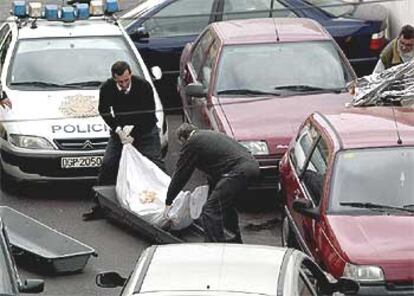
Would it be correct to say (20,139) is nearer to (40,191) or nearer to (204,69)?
(40,191)

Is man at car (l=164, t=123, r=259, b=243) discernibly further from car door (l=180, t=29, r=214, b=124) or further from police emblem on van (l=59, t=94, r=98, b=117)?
car door (l=180, t=29, r=214, b=124)

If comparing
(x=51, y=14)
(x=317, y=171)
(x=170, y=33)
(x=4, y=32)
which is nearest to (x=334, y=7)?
(x=170, y=33)

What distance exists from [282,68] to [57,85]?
8.28ft

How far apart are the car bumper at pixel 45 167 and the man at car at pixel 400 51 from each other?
356 centimetres

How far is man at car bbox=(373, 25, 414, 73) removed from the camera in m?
14.6

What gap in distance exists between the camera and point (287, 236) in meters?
11.3

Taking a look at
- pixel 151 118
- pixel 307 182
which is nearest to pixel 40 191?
pixel 151 118

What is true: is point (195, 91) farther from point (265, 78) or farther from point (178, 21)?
point (178, 21)

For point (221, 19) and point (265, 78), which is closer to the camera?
point (265, 78)

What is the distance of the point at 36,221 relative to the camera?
12.2 meters

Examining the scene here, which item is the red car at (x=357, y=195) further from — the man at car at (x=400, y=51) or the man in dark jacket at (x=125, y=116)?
the man at car at (x=400, y=51)

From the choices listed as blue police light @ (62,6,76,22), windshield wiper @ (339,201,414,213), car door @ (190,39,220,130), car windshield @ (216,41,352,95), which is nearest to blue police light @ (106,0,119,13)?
blue police light @ (62,6,76,22)

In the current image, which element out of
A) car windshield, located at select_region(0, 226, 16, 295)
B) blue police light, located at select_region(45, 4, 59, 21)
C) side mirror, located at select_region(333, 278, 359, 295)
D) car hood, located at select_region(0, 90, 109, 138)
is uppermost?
car windshield, located at select_region(0, 226, 16, 295)

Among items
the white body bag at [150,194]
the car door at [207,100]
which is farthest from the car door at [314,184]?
the car door at [207,100]
